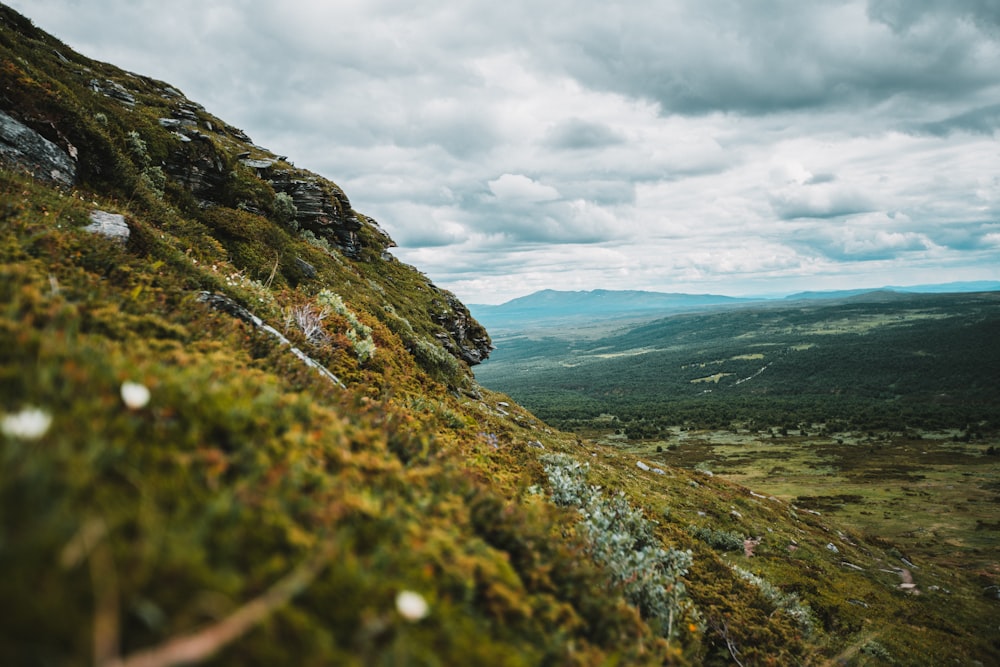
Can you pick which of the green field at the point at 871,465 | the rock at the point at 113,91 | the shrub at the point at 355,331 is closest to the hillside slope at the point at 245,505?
the shrub at the point at 355,331

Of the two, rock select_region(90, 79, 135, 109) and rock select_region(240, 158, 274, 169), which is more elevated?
rock select_region(90, 79, 135, 109)

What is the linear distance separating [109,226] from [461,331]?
32.0 metres

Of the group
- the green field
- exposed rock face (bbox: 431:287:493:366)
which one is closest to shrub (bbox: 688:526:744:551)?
the green field

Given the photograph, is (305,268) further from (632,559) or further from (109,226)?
(632,559)

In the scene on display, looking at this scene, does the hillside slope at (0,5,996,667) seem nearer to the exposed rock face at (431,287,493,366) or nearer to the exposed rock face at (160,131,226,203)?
the exposed rock face at (160,131,226,203)

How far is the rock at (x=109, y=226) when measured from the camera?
816 centimetres

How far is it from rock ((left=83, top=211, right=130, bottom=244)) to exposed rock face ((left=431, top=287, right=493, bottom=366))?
942 inches

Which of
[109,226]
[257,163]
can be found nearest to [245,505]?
[109,226]

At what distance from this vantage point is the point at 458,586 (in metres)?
3.17

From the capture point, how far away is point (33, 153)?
35.9ft

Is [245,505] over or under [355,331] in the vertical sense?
under

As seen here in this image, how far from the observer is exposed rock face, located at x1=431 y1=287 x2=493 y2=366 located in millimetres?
36156

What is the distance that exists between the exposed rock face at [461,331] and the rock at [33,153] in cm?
2264

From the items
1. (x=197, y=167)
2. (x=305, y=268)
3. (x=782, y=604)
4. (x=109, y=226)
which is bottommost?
(x=782, y=604)
